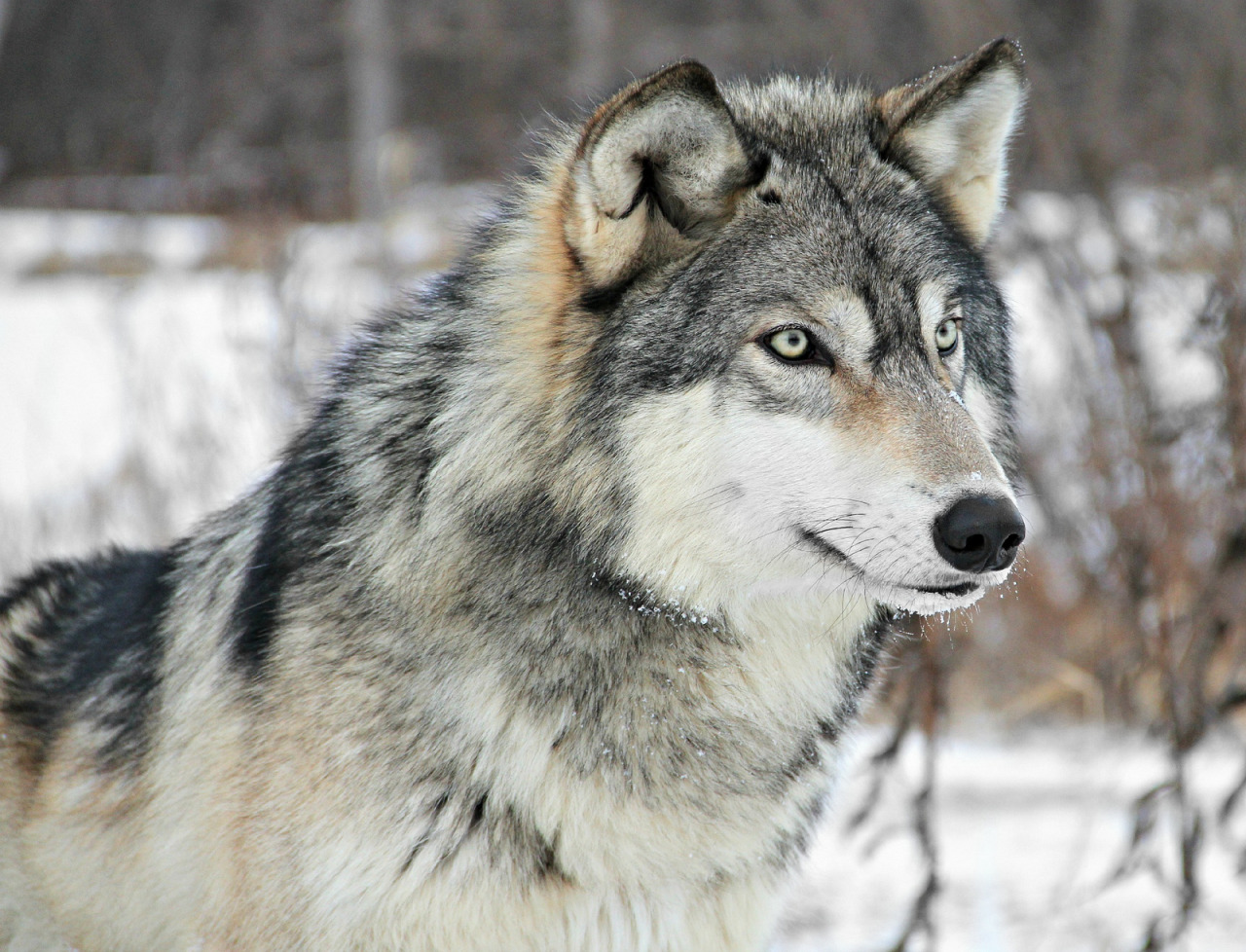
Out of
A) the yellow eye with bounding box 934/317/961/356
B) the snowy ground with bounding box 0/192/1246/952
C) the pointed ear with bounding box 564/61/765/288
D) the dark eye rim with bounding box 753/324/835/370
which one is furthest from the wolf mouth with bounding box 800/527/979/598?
the snowy ground with bounding box 0/192/1246/952

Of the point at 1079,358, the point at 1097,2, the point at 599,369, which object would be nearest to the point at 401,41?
the point at 1097,2

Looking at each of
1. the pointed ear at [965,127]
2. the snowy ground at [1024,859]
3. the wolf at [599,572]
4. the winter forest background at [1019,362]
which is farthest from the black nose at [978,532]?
the snowy ground at [1024,859]

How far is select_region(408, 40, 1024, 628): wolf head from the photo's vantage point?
6.71ft

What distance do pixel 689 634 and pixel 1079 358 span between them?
4.18 metres

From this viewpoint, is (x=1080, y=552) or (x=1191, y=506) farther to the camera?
(x=1080, y=552)

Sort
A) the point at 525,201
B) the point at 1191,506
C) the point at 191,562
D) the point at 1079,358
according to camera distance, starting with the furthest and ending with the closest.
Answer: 1. the point at 1079,358
2. the point at 1191,506
3. the point at 191,562
4. the point at 525,201

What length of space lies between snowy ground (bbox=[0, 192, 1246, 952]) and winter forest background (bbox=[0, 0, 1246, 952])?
25 millimetres

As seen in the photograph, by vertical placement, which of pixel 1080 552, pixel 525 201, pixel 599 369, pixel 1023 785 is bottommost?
pixel 1023 785

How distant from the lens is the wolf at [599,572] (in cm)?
208

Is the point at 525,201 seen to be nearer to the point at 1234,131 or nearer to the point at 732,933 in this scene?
the point at 732,933

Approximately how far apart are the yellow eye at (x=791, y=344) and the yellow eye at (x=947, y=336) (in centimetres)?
31

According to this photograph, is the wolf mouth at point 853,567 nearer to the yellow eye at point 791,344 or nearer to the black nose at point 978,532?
the black nose at point 978,532

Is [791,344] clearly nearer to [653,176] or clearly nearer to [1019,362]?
[653,176]

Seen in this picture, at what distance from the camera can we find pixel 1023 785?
17.4 ft
